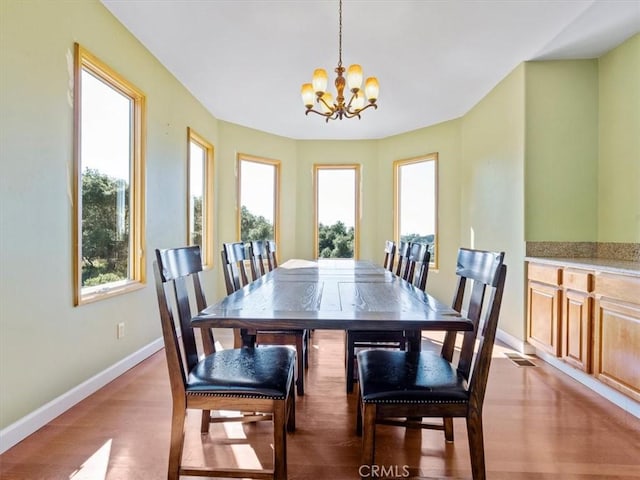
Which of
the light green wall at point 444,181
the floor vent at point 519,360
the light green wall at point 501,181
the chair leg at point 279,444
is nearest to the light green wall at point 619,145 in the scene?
the light green wall at point 501,181

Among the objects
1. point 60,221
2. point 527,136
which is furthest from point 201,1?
point 527,136

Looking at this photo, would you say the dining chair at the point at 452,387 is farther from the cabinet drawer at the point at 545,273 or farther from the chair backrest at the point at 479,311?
the cabinet drawer at the point at 545,273

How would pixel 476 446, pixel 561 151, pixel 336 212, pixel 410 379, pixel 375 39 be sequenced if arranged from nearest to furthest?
1. pixel 476 446
2. pixel 410 379
3. pixel 375 39
4. pixel 561 151
5. pixel 336 212

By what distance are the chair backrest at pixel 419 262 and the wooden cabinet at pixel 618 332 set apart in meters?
1.15

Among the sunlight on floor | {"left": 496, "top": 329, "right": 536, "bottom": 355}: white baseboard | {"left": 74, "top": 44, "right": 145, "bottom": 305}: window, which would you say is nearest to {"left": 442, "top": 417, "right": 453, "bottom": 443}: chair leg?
the sunlight on floor

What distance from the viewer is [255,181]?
5.28 metres

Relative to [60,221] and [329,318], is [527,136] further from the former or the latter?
[60,221]

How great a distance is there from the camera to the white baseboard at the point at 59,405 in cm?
174

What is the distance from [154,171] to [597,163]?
4057mm

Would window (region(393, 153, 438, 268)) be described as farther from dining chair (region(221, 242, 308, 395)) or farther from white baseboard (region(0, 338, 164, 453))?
white baseboard (region(0, 338, 164, 453))

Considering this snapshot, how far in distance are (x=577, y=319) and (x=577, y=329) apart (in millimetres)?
75

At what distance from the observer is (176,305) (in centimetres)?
145

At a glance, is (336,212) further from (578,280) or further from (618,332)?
(618,332)

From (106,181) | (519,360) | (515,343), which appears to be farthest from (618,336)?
(106,181)
